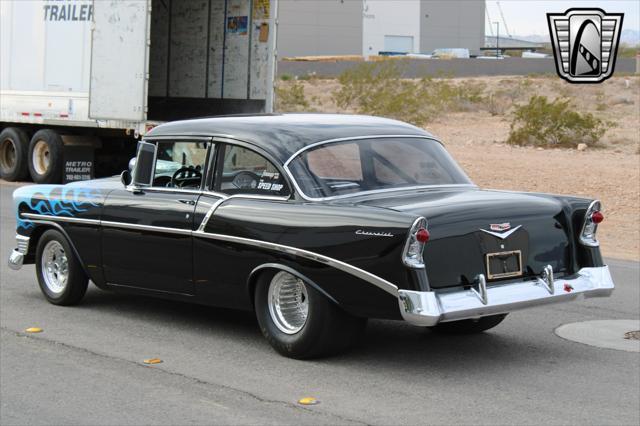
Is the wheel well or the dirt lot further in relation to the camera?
the dirt lot

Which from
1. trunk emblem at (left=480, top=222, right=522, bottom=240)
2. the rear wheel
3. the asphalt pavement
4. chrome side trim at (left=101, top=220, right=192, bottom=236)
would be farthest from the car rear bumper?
chrome side trim at (left=101, top=220, right=192, bottom=236)

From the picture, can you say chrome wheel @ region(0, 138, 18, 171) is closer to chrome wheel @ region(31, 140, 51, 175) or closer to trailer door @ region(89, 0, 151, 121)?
chrome wheel @ region(31, 140, 51, 175)

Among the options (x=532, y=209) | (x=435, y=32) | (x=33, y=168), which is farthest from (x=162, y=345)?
(x=435, y=32)

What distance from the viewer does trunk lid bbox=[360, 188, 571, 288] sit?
6.88 meters

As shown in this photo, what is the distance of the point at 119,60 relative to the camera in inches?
733

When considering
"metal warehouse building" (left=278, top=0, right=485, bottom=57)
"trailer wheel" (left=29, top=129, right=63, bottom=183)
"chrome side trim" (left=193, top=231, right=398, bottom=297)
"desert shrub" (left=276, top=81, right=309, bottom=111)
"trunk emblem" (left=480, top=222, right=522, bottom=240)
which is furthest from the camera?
"metal warehouse building" (left=278, top=0, right=485, bottom=57)

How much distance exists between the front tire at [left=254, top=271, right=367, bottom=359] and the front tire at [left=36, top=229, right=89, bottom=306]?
2.14 m

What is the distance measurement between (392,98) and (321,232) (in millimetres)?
26241

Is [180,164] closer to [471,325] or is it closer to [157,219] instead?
[157,219]

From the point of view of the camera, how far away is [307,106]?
1523 inches

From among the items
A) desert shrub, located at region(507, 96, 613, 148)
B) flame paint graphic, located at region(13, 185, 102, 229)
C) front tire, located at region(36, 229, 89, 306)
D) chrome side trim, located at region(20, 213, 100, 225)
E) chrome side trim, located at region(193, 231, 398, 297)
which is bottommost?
front tire, located at region(36, 229, 89, 306)

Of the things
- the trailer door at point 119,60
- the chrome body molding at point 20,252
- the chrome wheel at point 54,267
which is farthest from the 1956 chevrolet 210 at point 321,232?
the trailer door at point 119,60

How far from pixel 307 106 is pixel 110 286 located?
3024 centimetres

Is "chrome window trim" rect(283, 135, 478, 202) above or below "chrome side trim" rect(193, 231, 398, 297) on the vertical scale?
above
